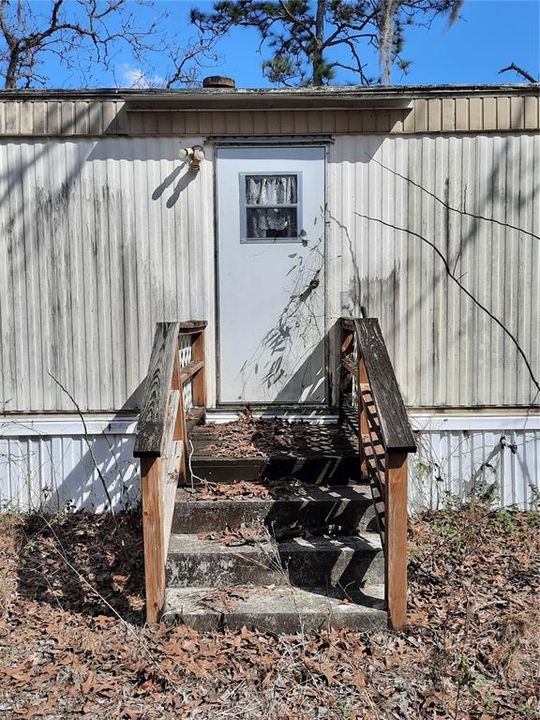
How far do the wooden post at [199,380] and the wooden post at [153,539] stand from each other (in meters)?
2.01

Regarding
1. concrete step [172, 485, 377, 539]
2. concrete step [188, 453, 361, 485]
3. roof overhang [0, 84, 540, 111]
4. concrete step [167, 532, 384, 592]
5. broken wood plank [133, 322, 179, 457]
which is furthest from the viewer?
roof overhang [0, 84, 540, 111]

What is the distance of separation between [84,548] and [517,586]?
10.2 feet

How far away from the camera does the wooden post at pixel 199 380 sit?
5.48 meters

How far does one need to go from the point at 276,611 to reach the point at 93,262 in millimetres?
3427

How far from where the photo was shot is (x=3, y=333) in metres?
5.53

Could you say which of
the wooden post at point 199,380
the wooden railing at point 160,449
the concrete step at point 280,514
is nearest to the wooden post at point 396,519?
the concrete step at point 280,514

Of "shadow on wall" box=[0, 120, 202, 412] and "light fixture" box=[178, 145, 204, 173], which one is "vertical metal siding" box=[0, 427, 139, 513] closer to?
"shadow on wall" box=[0, 120, 202, 412]

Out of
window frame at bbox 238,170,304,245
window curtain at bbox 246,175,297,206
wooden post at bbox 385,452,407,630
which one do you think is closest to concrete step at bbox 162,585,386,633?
wooden post at bbox 385,452,407,630

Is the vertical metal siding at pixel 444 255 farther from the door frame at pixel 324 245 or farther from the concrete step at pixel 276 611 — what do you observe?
the concrete step at pixel 276 611

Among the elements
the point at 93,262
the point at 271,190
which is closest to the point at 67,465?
the point at 93,262

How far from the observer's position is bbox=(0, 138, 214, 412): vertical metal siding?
5.46m

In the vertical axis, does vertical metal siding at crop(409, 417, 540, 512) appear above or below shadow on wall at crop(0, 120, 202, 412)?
below

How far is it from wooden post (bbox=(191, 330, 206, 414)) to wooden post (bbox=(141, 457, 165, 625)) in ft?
6.61

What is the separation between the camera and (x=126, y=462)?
5508mm
